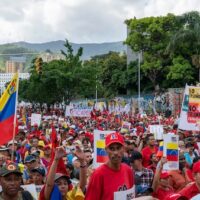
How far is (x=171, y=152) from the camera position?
752 cm

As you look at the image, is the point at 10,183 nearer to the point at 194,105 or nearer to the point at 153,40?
the point at 194,105

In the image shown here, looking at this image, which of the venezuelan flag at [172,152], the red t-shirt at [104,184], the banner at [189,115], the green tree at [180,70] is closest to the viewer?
the red t-shirt at [104,184]

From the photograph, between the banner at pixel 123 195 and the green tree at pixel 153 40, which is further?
the green tree at pixel 153 40

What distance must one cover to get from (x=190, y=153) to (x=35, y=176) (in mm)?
4199

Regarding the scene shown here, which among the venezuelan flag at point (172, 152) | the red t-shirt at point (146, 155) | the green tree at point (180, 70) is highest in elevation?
the green tree at point (180, 70)

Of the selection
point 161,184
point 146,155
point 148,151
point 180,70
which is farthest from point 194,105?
point 180,70

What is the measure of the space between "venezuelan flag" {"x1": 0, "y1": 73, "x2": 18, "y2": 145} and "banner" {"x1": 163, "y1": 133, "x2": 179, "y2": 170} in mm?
2288

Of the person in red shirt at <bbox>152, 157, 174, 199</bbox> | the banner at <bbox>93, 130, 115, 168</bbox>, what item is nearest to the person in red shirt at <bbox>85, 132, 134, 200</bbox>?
the person in red shirt at <bbox>152, 157, 174, 199</bbox>

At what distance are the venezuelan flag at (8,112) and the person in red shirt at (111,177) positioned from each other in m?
3.44

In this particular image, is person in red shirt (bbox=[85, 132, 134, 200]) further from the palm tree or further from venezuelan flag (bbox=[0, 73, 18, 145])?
the palm tree

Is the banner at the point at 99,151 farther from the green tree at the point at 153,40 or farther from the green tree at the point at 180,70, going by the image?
the green tree at the point at 153,40

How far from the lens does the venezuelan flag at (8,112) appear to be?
787cm

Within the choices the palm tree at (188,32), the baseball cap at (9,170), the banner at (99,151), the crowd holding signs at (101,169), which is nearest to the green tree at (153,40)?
the palm tree at (188,32)

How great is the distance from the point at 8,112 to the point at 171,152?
258 centimetres
